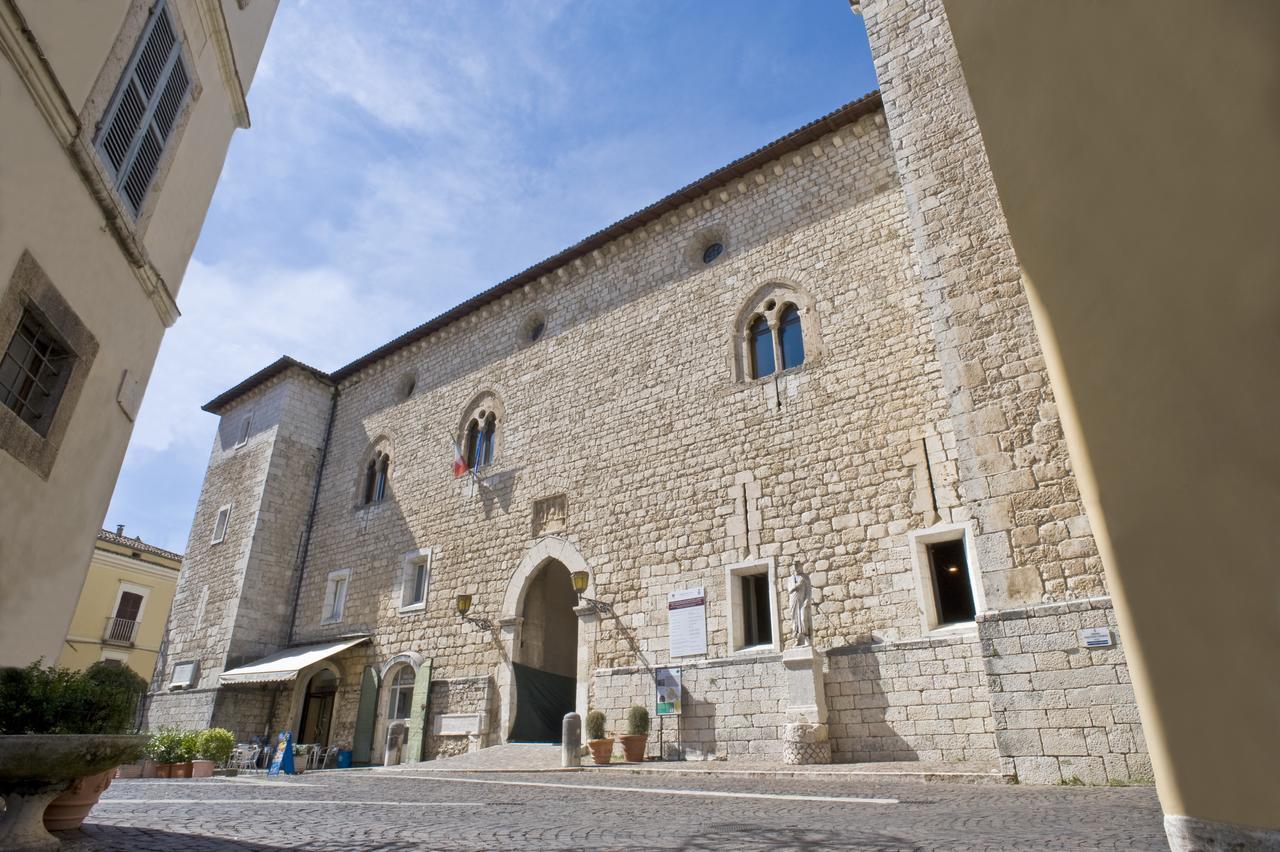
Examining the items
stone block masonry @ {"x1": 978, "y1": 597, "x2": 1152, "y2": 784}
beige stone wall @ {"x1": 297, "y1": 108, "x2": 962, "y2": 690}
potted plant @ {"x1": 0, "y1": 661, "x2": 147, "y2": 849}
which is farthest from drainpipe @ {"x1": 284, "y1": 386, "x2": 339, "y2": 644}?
stone block masonry @ {"x1": 978, "y1": 597, "x2": 1152, "y2": 784}

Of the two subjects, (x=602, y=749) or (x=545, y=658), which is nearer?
(x=602, y=749)

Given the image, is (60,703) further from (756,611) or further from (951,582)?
(951,582)

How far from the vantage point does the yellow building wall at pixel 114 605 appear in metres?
21.5

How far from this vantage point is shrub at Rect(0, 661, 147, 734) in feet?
10.2

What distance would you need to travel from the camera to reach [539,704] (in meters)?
12.3

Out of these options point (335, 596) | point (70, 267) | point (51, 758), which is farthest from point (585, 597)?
point (51, 758)

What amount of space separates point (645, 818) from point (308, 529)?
15.7 metres

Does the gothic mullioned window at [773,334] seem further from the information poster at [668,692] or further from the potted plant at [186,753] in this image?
the potted plant at [186,753]

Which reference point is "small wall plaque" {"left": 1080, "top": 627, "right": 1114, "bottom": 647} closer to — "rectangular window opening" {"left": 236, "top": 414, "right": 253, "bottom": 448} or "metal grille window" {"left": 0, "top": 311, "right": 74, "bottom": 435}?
"metal grille window" {"left": 0, "top": 311, "right": 74, "bottom": 435}

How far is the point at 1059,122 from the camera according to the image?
→ 10.0ft


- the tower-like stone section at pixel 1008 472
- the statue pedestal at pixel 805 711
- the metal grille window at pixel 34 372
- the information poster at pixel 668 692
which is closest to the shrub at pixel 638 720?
the information poster at pixel 668 692

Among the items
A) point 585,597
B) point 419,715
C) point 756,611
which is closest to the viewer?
point 756,611

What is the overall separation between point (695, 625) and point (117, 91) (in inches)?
340

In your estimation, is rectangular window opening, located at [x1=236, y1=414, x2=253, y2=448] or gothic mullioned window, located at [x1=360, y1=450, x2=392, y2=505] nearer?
gothic mullioned window, located at [x1=360, y1=450, x2=392, y2=505]
